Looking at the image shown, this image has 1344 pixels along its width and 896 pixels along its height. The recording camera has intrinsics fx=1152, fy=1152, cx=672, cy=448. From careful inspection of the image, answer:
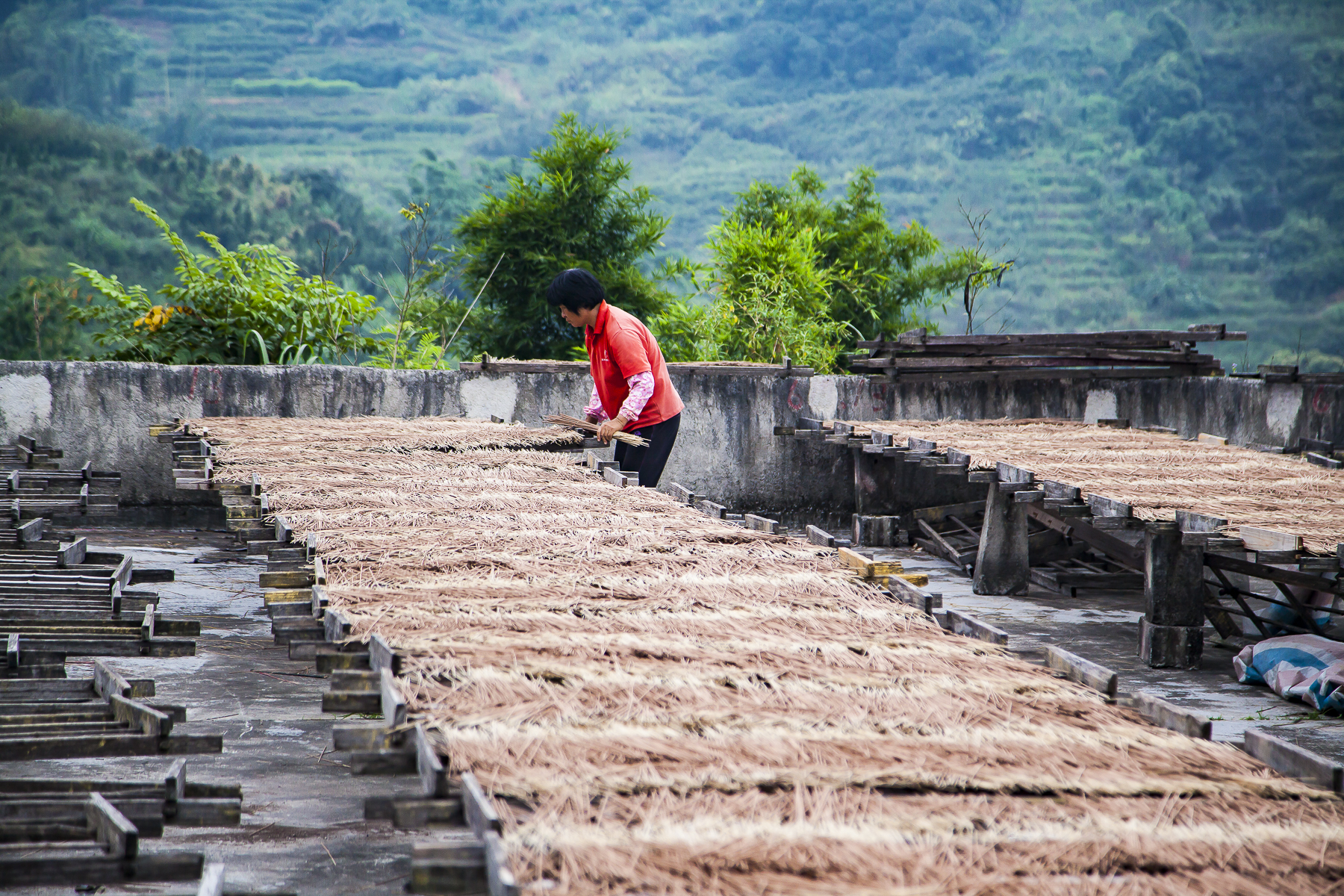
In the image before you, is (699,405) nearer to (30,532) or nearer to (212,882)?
(30,532)

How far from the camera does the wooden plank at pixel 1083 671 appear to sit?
94.5 inches

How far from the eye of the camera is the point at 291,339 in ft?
29.2

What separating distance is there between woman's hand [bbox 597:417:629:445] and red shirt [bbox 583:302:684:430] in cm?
7

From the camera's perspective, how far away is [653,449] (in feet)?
18.8

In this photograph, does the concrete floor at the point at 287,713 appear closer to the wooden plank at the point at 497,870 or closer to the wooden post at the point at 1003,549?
the wooden post at the point at 1003,549

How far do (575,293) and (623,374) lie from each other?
448 mm

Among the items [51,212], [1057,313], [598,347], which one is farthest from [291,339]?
[1057,313]

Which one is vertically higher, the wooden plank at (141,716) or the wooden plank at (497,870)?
the wooden plank at (497,870)

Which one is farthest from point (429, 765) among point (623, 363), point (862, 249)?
point (862, 249)

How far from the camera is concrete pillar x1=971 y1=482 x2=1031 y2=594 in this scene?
6730 millimetres

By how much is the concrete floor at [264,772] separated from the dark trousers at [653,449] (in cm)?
182

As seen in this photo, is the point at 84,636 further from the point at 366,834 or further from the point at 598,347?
the point at 598,347

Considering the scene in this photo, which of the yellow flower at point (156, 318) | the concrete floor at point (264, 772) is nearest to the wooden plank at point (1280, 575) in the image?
the concrete floor at point (264, 772)

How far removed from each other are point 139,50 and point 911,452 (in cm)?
4811
